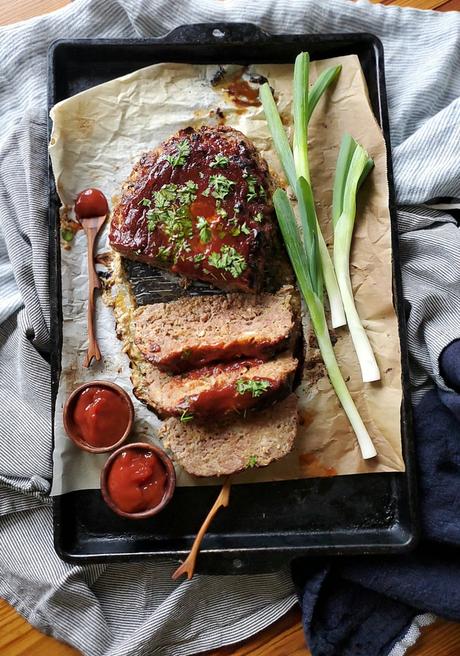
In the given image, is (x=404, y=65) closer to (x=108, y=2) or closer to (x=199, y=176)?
(x=199, y=176)

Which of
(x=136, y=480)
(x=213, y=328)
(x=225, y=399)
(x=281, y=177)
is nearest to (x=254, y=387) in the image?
(x=225, y=399)

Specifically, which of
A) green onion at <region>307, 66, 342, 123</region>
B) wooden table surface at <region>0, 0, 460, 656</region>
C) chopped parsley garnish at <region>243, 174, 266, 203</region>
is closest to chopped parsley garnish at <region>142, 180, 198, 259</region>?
chopped parsley garnish at <region>243, 174, 266, 203</region>

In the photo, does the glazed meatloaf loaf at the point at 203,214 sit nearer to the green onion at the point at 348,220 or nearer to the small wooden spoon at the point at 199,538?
the green onion at the point at 348,220

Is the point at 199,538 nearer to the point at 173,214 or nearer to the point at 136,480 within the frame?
the point at 136,480

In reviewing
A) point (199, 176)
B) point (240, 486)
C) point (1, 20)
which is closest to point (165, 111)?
point (199, 176)

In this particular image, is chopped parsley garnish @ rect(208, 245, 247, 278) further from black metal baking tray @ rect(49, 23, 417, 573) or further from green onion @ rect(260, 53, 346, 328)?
black metal baking tray @ rect(49, 23, 417, 573)

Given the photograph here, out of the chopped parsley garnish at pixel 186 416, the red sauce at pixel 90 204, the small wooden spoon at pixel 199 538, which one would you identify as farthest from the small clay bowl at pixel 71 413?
the red sauce at pixel 90 204
